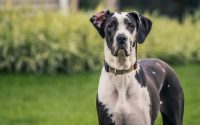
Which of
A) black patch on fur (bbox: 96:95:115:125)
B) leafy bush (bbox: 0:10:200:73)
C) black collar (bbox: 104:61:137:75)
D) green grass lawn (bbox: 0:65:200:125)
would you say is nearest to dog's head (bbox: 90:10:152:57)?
black collar (bbox: 104:61:137:75)

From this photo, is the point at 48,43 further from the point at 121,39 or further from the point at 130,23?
the point at 121,39

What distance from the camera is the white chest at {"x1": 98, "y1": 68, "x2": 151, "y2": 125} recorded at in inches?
234

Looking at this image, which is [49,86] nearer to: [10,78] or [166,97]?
[10,78]

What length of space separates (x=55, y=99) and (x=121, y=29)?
20.8 ft

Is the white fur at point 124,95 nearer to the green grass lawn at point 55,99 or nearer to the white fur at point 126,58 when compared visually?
the white fur at point 126,58

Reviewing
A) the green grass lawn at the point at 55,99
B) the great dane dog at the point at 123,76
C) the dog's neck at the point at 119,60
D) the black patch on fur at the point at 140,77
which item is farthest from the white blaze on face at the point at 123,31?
the green grass lawn at the point at 55,99

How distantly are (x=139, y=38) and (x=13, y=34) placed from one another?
29.2 ft

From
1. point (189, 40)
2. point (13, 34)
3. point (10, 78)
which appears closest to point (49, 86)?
point (10, 78)

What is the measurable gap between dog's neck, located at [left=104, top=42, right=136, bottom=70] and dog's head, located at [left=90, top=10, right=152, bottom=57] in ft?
0.25


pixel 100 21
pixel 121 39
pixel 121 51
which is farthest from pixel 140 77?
pixel 100 21

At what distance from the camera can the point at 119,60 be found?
5.99 meters

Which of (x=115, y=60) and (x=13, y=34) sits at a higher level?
(x=115, y=60)

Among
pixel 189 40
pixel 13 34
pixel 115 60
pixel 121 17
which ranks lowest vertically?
pixel 189 40

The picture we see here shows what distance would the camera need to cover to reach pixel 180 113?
6793 mm
